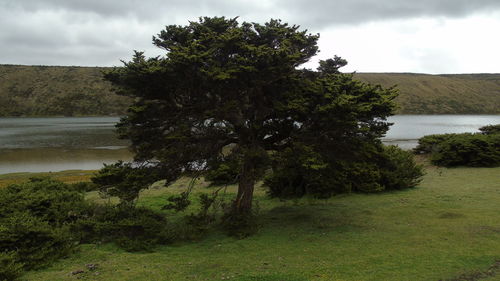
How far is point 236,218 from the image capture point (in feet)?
36.7

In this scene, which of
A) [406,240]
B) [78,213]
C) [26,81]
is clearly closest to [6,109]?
[26,81]

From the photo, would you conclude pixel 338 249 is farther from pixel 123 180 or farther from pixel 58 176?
pixel 58 176

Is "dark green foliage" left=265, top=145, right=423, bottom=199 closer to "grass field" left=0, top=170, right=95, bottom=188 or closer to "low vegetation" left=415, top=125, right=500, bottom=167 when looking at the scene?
"low vegetation" left=415, top=125, right=500, bottom=167

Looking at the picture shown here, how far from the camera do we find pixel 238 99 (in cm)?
1043

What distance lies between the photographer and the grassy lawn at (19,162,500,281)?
7816mm

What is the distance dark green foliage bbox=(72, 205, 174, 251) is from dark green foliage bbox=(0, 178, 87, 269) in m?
0.55

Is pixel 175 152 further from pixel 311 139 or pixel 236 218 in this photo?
pixel 311 139

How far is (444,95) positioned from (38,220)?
136383mm

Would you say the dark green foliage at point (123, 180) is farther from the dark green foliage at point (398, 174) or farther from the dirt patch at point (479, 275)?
the dark green foliage at point (398, 174)

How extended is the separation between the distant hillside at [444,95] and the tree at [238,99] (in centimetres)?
10919

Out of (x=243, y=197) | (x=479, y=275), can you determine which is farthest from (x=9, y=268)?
(x=479, y=275)

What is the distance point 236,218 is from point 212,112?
3.38 metres

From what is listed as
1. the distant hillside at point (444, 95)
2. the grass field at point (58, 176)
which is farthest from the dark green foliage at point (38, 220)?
the distant hillside at point (444, 95)

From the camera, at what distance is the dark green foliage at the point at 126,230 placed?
10.1 metres
